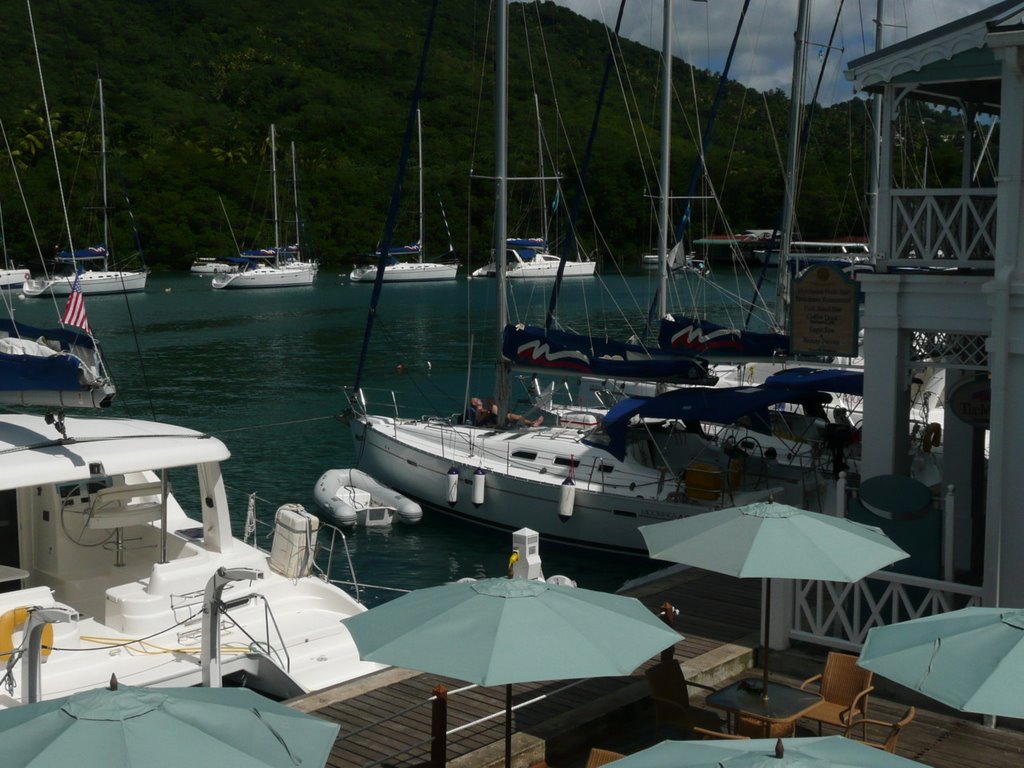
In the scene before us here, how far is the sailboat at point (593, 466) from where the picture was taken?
64.1ft

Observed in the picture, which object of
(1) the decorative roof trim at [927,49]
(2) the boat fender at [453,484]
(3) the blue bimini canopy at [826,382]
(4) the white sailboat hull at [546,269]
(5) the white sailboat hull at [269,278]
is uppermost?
(1) the decorative roof trim at [927,49]

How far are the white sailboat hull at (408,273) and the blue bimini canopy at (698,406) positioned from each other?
79529mm

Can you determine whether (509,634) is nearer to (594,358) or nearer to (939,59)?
(939,59)

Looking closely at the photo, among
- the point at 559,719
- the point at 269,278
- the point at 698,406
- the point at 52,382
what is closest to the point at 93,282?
the point at 269,278

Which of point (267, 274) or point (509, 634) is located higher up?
point (267, 274)

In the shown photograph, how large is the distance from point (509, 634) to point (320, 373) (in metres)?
40.8

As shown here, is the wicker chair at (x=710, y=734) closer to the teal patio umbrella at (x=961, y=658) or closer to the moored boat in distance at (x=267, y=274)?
the teal patio umbrella at (x=961, y=658)

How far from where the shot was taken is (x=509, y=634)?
Answer: 272 inches

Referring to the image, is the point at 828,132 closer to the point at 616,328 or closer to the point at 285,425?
the point at 616,328

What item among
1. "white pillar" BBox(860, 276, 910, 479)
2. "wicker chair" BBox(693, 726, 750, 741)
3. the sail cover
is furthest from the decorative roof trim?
the sail cover

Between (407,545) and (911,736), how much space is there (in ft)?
45.6

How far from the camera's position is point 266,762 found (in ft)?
17.2

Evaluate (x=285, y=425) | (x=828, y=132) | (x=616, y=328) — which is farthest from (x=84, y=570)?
(x=828, y=132)

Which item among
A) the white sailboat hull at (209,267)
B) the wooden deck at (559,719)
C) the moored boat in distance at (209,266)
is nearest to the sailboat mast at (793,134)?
the wooden deck at (559,719)
